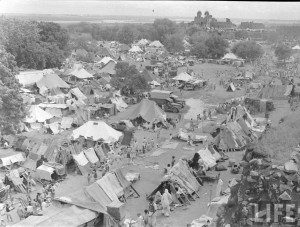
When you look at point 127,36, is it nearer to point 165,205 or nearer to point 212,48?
point 212,48

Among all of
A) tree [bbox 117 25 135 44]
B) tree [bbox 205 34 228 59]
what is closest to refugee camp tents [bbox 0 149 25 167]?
tree [bbox 205 34 228 59]

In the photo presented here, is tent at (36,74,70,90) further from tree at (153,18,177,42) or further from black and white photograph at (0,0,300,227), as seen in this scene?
tree at (153,18,177,42)

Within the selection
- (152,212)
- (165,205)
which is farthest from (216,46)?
(152,212)

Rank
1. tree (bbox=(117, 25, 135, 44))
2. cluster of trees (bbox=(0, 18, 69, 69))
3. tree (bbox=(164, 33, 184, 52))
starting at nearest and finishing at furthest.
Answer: cluster of trees (bbox=(0, 18, 69, 69)) < tree (bbox=(164, 33, 184, 52)) < tree (bbox=(117, 25, 135, 44))

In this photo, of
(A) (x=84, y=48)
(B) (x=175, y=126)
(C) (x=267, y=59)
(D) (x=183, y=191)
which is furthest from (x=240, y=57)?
(D) (x=183, y=191)

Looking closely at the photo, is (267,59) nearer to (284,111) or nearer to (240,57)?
(240,57)

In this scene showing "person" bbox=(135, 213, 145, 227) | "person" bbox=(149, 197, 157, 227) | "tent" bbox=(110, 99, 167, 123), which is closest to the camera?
"person" bbox=(135, 213, 145, 227)
